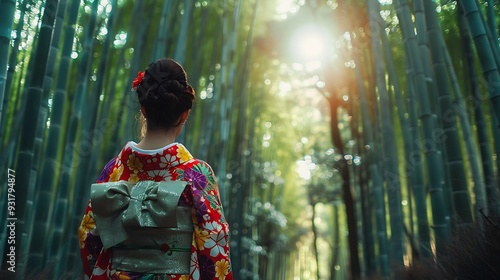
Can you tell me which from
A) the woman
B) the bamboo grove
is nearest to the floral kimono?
the woman

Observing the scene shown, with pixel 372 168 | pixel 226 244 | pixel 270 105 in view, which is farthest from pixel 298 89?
pixel 226 244

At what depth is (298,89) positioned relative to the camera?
7.87 m

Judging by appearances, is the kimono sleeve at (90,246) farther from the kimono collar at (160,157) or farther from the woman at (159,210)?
the kimono collar at (160,157)

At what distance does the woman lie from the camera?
125cm

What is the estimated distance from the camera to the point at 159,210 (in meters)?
1.23

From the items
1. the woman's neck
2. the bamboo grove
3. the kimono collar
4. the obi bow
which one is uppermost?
the bamboo grove

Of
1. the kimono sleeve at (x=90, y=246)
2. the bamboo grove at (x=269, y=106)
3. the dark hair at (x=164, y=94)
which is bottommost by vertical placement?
the kimono sleeve at (x=90, y=246)

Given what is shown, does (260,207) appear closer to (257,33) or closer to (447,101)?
(257,33)

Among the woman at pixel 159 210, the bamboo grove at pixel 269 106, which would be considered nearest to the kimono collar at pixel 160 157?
the woman at pixel 159 210

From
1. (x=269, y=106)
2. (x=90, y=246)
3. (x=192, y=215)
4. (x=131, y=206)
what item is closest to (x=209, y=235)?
(x=192, y=215)

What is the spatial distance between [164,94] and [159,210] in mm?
314

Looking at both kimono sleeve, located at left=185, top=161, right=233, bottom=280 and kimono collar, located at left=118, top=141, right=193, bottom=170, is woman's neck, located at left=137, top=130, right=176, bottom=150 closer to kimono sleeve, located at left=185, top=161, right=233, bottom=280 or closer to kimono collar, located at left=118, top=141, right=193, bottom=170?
kimono collar, located at left=118, top=141, right=193, bottom=170

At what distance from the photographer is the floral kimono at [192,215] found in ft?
4.11

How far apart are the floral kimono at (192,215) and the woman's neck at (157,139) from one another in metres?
0.02
